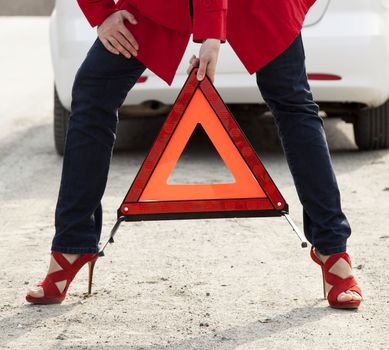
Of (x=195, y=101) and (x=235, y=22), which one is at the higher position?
(x=235, y=22)

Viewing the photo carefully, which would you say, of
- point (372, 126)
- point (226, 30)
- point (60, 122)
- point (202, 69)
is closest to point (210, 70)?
point (202, 69)

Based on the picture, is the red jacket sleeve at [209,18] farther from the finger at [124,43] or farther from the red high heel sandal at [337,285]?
the red high heel sandal at [337,285]

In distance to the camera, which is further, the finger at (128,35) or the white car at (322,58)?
the white car at (322,58)

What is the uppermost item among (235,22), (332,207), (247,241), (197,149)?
(235,22)

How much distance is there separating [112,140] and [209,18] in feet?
1.91

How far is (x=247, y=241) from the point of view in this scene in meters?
5.59

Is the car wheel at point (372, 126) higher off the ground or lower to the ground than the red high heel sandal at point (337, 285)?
lower

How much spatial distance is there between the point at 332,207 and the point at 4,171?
146 inches

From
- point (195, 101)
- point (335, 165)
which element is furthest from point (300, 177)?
Result: point (335, 165)

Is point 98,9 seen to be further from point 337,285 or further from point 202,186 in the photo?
point 337,285

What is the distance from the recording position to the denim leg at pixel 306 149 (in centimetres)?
432

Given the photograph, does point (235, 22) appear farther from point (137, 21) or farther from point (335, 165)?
point (335, 165)

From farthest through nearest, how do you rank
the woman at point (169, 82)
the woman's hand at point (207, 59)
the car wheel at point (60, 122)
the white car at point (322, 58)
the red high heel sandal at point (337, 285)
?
the car wheel at point (60, 122), the white car at point (322, 58), the red high heel sandal at point (337, 285), the woman at point (169, 82), the woman's hand at point (207, 59)

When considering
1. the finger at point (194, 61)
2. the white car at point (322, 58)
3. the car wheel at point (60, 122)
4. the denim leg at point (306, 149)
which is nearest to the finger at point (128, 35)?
the finger at point (194, 61)
